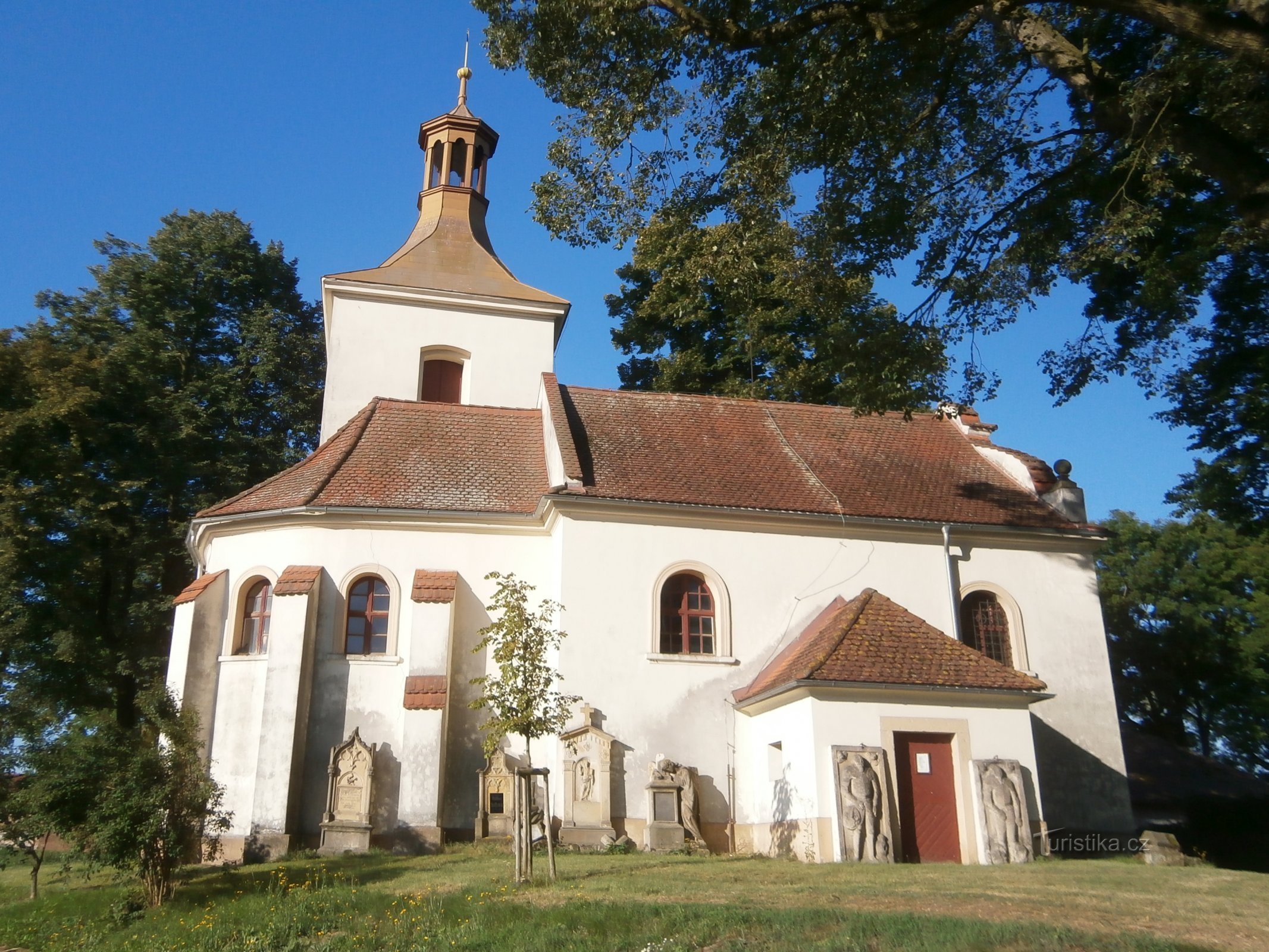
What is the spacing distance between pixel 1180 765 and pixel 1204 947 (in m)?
22.2

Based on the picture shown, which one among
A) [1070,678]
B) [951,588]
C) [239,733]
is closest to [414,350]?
[239,733]

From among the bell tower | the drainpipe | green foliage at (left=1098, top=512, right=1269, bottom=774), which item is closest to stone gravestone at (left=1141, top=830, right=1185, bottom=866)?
the drainpipe

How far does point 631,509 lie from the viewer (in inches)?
771

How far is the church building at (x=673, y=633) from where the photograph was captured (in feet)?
54.7

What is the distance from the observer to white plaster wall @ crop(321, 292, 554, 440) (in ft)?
84.8

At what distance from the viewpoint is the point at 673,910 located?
32.1 feet

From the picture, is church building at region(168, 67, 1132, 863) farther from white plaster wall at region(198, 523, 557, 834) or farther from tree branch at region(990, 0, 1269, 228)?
tree branch at region(990, 0, 1269, 228)

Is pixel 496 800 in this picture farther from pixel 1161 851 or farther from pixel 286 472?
pixel 1161 851

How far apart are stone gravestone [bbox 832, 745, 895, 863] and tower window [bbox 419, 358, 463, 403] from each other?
14.6 meters

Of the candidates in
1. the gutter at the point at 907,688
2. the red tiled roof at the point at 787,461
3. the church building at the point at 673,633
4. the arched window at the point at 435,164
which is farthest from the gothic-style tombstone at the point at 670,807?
the arched window at the point at 435,164

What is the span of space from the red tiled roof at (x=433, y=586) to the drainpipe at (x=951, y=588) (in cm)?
963

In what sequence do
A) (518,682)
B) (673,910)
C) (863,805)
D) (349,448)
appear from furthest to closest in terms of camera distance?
(349,448) < (863,805) < (518,682) < (673,910)

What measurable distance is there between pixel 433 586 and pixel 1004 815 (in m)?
10.5

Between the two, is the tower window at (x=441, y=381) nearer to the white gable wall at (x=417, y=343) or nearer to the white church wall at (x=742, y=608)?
the white gable wall at (x=417, y=343)
